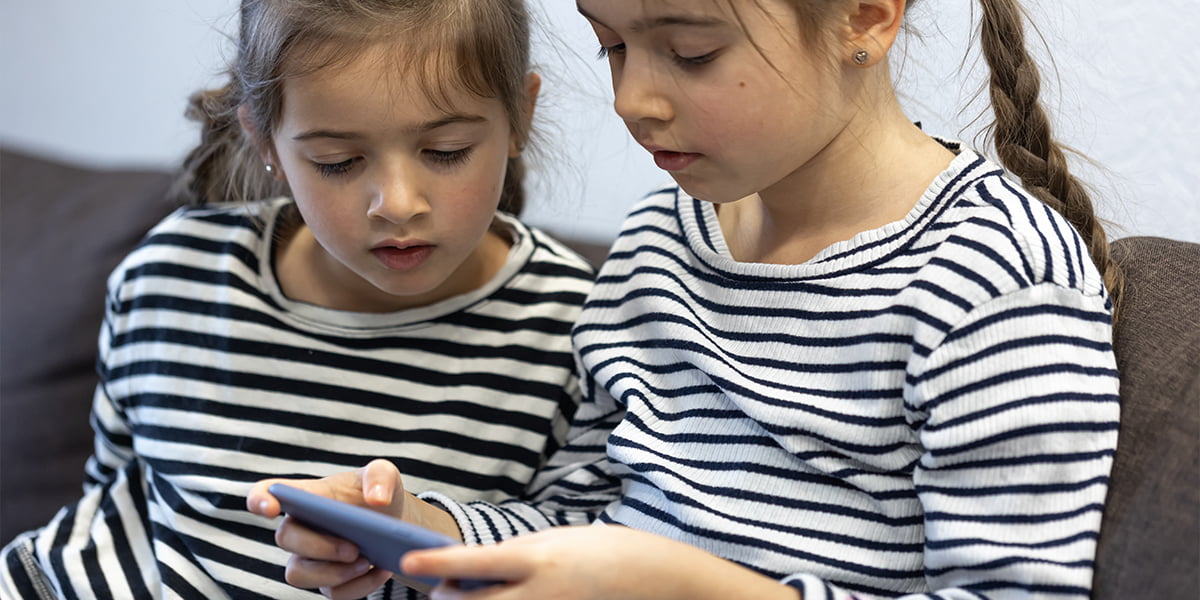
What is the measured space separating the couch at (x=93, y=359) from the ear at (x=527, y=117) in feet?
0.97

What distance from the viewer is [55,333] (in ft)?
4.30

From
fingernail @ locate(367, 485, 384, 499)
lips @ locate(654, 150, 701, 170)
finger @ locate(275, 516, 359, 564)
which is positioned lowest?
finger @ locate(275, 516, 359, 564)

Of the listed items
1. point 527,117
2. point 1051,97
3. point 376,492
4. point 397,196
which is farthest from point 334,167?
point 1051,97

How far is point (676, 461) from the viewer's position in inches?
34.6

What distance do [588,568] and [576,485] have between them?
13.0 inches

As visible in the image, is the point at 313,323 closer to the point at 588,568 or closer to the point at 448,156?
the point at 448,156

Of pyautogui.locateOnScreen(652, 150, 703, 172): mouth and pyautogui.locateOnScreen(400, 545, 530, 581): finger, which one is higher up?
pyautogui.locateOnScreen(652, 150, 703, 172): mouth

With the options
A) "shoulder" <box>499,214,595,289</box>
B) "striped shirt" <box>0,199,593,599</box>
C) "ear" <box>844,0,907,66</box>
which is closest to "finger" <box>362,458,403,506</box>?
"striped shirt" <box>0,199,593,599</box>

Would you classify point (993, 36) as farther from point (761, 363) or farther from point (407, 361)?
point (407, 361)

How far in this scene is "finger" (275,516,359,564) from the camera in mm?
779

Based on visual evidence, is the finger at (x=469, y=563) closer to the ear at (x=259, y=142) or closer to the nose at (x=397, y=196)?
the nose at (x=397, y=196)

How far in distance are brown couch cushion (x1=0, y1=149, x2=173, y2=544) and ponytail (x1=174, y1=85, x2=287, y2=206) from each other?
0.61 feet

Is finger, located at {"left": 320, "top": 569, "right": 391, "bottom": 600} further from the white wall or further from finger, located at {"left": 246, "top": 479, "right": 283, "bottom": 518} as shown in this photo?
the white wall

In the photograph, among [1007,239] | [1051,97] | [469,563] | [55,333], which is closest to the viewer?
[469,563]
